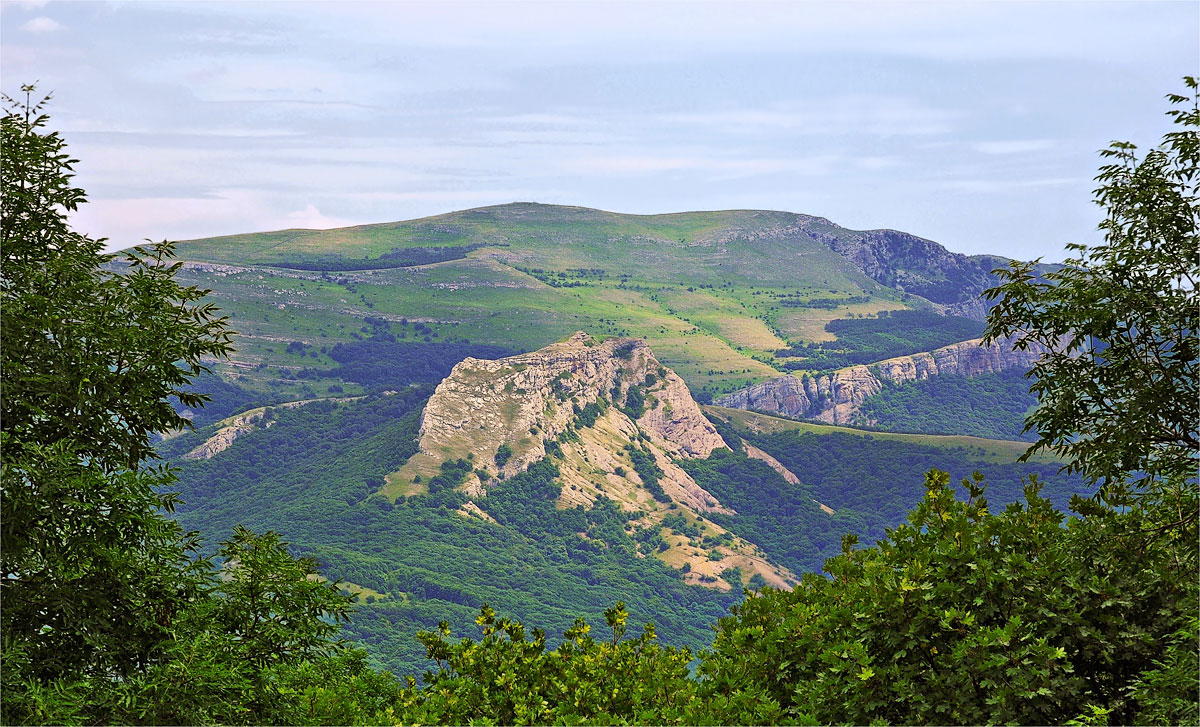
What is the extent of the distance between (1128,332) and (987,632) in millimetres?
4218

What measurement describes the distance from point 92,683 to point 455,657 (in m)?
4.03

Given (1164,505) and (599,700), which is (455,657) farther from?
(1164,505)

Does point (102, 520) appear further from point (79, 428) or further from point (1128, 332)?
point (1128, 332)

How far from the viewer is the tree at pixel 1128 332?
39.2 feet

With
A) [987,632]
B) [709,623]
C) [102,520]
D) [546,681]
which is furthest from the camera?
[546,681]

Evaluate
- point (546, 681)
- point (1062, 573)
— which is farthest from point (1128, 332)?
point (546, 681)

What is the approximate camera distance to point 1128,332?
12469mm

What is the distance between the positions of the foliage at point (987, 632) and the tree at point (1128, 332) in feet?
2.79

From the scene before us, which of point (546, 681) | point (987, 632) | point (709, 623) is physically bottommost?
point (546, 681)

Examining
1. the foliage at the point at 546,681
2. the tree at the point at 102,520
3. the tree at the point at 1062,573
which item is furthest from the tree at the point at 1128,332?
the tree at the point at 102,520

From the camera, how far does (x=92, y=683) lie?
11.8 metres

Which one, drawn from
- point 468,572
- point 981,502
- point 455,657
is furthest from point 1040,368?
point 468,572

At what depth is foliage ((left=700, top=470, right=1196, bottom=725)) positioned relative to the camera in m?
10.6

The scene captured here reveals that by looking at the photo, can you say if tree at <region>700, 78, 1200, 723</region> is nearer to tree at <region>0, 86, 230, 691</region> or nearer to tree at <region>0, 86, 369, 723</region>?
tree at <region>0, 86, 369, 723</region>
